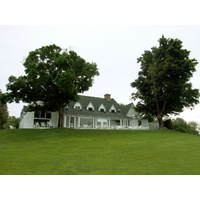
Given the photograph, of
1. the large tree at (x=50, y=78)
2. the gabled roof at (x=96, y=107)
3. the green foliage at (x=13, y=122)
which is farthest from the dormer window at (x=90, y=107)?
the green foliage at (x=13, y=122)

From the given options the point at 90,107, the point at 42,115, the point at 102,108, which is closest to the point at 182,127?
the point at 102,108

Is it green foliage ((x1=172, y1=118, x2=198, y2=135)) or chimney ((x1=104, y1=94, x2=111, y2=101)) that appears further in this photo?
green foliage ((x1=172, y1=118, x2=198, y2=135))

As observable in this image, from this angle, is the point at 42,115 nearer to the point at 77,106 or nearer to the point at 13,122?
the point at 77,106

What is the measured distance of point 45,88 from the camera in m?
29.3

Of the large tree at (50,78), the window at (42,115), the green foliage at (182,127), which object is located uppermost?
the large tree at (50,78)

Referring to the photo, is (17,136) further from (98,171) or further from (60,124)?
(98,171)

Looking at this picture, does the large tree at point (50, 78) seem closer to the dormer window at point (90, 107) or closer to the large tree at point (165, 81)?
the dormer window at point (90, 107)

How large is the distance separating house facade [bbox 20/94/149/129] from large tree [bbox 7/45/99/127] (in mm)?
4987

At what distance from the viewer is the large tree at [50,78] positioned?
2784cm

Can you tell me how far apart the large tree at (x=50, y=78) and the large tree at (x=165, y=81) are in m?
12.5

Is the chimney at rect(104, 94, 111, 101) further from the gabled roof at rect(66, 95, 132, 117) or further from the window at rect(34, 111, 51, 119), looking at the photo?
the window at rect(34, 111, 51, 119)

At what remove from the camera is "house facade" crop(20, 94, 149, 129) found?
35.3 meters

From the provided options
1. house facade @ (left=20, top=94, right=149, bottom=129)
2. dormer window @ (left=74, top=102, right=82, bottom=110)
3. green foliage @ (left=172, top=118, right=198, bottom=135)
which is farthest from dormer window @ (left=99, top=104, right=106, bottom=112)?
green foliage @ (left=172, top=118, right=198, bottom=135)

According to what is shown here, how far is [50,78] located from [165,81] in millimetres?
20735
